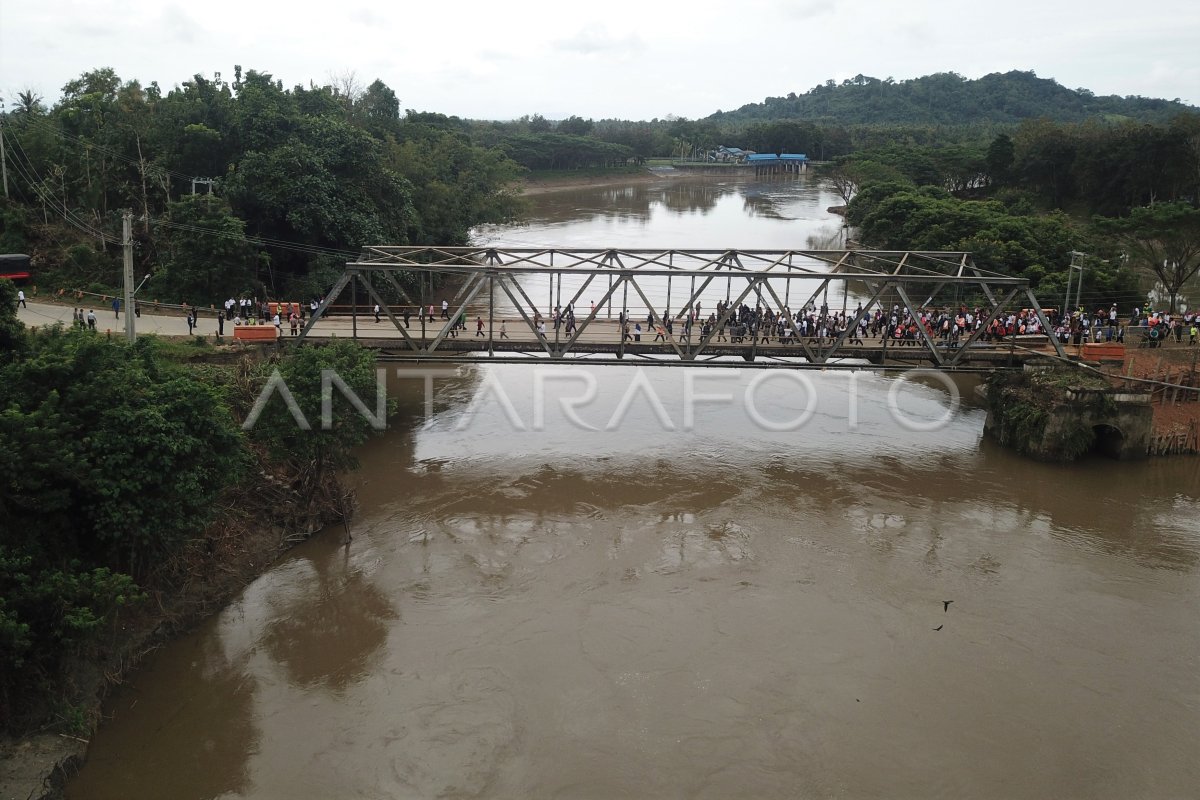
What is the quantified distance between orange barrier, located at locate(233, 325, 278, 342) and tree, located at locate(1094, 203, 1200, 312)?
37906 millimetres

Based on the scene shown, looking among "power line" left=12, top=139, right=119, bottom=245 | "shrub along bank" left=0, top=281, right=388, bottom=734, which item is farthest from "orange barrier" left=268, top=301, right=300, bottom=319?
"power line" left=12, top=139, right=119, bottom=245

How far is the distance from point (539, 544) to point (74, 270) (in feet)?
83.6

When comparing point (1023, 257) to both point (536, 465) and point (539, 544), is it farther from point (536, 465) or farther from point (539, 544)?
point (539, 544)

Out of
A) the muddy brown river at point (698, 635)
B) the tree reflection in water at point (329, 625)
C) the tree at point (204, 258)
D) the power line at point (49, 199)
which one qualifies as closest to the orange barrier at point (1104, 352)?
the muddy brown river at point (698, 635)

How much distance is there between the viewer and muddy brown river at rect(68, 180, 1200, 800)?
1311 centimetres

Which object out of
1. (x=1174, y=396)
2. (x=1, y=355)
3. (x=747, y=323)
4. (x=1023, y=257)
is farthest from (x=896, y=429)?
(x=1, y=355)

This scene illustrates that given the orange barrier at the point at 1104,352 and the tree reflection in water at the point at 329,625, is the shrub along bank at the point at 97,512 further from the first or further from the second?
the orange barrier at the point at 1104,352

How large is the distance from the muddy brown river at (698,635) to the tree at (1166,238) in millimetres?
20921

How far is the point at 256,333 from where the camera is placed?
2466cm

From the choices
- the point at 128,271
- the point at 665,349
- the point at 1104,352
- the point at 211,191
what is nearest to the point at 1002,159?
the point at 1104,352

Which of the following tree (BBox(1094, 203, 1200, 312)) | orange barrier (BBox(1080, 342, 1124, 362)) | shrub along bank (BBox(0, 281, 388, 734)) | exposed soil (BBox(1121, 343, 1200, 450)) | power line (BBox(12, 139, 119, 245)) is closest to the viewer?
shrub along bank (BBox(0, 281, 388, 734))

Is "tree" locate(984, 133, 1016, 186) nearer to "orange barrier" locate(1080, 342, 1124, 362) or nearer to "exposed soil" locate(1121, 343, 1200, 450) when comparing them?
"exposed soil" locate(1121, 343, 1200, 450)

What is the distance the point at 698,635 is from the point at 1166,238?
38010 millimetres

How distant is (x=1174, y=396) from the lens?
26609 millimetres
